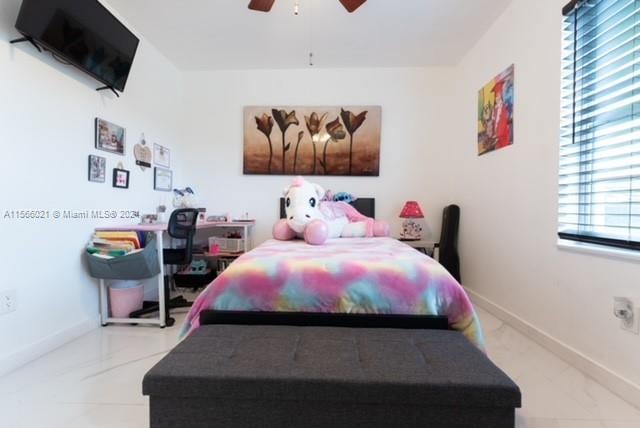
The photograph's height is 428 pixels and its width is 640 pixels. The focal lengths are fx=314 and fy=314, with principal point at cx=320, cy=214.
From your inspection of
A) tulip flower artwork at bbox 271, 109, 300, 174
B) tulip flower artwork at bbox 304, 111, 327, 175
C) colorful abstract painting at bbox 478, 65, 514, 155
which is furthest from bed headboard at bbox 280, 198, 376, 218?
colorful abstract painting at bbox 478, 65, 514, 155

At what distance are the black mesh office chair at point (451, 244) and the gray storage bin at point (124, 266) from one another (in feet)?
8.57

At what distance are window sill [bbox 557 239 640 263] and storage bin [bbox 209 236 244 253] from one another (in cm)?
265

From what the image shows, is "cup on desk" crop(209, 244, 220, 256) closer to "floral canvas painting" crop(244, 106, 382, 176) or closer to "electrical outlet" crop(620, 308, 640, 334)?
"floral canvas painting" crop(244, 106, 382, 176)

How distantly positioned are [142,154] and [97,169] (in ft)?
1.96

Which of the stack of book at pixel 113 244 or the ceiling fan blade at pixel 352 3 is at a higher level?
the ceiling fan blade at pixel 352 3

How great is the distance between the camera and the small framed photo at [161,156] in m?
3.09

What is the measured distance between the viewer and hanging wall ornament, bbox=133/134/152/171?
279 centimetres

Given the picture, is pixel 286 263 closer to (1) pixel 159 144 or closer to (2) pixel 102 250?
(2) pixel 102 250

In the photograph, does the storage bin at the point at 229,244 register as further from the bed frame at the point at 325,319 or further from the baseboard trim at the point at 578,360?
the baseboard trim at the point at 578,360

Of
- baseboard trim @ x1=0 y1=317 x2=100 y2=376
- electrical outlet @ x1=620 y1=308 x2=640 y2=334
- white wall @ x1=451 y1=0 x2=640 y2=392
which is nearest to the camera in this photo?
electrical outlet @ x1=620 y1=308 x2=640 y2=334

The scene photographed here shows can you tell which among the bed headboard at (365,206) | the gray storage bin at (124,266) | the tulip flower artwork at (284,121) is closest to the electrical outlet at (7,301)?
the gray storage bin at (124,266)

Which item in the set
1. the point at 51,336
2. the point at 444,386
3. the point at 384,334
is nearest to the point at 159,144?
the point at 51,336

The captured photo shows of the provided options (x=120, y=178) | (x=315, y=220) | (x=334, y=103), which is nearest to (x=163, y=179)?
(x=120, y=178)

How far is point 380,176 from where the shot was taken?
351 centimetres
